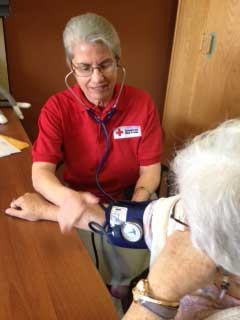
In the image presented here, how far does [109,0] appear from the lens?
1.94 metres

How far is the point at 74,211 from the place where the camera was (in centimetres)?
99

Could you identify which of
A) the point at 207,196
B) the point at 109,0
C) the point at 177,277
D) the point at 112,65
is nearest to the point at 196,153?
the point at 207,196

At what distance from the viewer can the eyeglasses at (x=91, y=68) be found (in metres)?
1.26

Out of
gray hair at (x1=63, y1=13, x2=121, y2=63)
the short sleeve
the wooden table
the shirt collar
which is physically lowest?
the wooden table

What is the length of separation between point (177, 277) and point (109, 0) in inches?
68.0

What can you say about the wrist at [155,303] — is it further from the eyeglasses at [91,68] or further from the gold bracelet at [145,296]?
the eyeglasses at [91,68]

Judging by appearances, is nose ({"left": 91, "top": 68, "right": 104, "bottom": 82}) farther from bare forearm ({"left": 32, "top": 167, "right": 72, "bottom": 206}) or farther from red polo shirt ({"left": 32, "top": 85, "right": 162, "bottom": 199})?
bare forearm ({"left": 32, "top": 167, "right": 72, "bottom": 206})

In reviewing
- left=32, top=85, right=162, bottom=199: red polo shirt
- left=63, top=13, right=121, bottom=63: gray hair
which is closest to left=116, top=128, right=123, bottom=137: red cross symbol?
left=32, top=85, right=162, bottom=199: red polo shirt

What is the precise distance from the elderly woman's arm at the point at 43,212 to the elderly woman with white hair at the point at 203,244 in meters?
0.29

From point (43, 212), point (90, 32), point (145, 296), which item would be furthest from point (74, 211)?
point (90, 32)

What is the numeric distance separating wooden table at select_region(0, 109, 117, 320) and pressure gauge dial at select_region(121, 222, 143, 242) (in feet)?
0.38

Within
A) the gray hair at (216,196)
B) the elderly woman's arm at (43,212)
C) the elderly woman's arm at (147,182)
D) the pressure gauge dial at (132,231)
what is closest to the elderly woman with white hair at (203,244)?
the gray hair at (216,196)

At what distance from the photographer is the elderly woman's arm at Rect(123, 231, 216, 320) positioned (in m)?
0.62

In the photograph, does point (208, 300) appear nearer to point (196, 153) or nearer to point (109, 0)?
point (196, 153)
